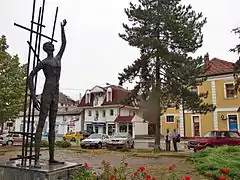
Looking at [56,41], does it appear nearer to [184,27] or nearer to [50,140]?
[50,140]

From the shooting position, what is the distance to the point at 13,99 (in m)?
26.3

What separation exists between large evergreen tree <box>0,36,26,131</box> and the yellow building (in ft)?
72.5

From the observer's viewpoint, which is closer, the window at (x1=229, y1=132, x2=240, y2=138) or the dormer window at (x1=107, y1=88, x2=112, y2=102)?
the window at (x1=229, y1=132, x2=240, y2=138)

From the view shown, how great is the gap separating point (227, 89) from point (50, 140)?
34.5 meters

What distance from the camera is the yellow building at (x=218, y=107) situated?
123ft

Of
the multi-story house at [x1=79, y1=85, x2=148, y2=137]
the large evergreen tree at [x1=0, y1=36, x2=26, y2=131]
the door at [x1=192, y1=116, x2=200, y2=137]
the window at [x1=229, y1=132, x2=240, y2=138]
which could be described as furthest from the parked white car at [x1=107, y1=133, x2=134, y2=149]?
the multi-story house at [x1=79, y1=85, x2=148, y2=137]

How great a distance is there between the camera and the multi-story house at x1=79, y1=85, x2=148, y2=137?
2089 inches

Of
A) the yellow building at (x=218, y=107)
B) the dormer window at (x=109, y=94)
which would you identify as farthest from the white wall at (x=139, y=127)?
the yellow building at (x=218, y=107)

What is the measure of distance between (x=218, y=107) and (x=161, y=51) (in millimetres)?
18714

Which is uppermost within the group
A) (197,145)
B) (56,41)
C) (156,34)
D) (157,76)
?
(156,34)

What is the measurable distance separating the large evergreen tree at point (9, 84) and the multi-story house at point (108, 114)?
26.9 m

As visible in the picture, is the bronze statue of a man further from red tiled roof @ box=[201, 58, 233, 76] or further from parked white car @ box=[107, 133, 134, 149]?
red tiled roof @ box=[201, 58, 233, 76]

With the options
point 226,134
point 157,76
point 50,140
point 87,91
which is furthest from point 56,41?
point 87,91

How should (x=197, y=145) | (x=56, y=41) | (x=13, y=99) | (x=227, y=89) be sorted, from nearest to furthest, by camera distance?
1. (x=56, y=41)
2. (x=197, y=145)
3. (x=13, y=99)
4. (x=227, y=89)
